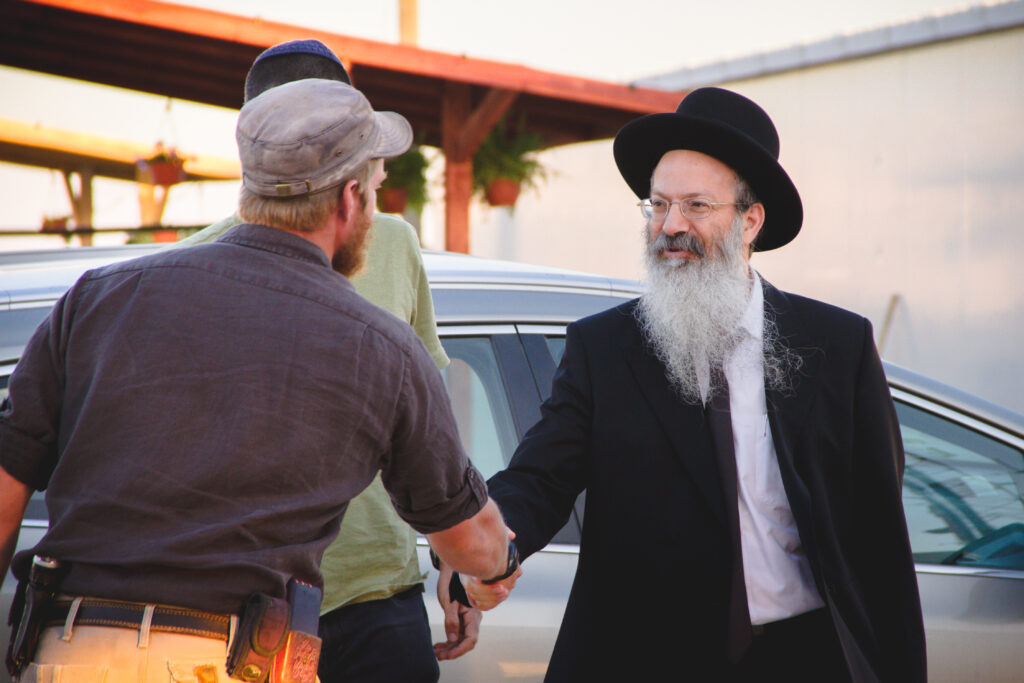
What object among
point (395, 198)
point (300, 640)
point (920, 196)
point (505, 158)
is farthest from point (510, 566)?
point (920, 196)

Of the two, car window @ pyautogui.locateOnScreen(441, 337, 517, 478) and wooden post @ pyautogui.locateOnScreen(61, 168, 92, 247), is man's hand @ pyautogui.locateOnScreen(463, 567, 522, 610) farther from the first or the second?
wooden post @ pyautogui.locateOnScreen(61, 168, 92, 247)

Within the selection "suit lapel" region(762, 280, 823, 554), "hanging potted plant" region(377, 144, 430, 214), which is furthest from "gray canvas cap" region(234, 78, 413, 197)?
"hanging potted plant" region(377, 144, 430, 214)

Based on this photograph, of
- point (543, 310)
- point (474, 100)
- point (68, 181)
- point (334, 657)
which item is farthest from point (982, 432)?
point (68, 181)

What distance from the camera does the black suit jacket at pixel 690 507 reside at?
2.21 meters

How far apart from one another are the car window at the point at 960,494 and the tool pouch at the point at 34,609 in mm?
2451

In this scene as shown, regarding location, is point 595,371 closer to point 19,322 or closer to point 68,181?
point 19,322

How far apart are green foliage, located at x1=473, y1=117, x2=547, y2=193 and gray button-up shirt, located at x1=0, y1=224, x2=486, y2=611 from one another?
7.28 m

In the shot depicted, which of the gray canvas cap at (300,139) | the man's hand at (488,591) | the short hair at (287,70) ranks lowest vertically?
the man's hand at (488,591)

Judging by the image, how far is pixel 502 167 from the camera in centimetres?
888

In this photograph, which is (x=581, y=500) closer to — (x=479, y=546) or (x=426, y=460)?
(x=479, y=546)

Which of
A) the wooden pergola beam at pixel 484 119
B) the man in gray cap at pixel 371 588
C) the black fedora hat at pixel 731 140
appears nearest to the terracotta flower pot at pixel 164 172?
the wooden pergola beam at pixel 484 119

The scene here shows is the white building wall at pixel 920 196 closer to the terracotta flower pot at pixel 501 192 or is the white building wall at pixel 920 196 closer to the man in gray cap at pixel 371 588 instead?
the terracotta flower pot at pixel 501 192

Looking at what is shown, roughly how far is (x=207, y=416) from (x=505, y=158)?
24.7ft

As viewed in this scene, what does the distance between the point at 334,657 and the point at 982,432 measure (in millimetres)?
2074
